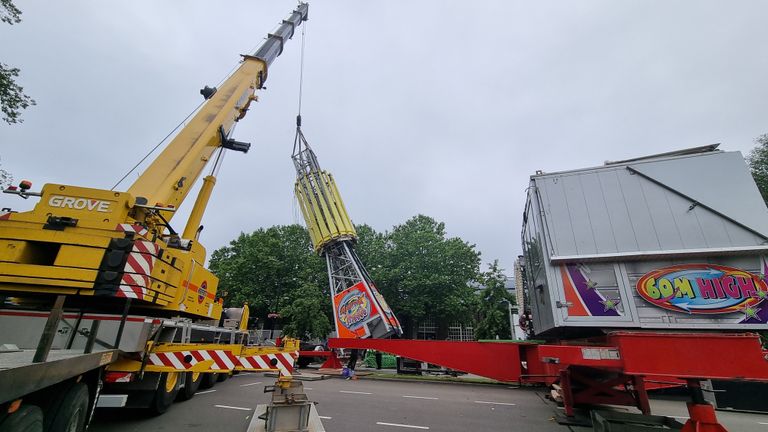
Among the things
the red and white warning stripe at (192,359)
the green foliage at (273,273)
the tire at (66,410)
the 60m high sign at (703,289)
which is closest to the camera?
the tire at (66,410)

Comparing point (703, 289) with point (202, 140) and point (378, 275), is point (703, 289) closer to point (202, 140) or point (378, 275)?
point (202, 140)

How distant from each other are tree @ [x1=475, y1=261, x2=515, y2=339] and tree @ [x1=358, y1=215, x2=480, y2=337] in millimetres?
1276

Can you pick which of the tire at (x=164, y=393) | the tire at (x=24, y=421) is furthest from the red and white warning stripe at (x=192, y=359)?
the tire at (x=24, y=421)

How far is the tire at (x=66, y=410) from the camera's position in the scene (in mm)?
3240

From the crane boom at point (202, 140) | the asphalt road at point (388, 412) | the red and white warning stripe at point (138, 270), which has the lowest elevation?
the asphalt road at point (388, 412)

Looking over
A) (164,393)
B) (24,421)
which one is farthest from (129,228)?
(164,393)

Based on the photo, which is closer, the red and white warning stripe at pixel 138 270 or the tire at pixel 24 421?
the tire at pixel 24 421

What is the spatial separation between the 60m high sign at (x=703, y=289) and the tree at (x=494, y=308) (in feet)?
73.9

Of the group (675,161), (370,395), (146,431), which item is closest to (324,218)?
(370,395)

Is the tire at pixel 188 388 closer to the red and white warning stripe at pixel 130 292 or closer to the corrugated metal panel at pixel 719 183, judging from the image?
the red and white warning stripe at pixel 130 292

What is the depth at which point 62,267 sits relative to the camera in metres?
3.96

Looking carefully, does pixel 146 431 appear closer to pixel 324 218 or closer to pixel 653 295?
pixel 653 295

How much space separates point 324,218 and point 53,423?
635 inches

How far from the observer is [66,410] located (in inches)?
132
